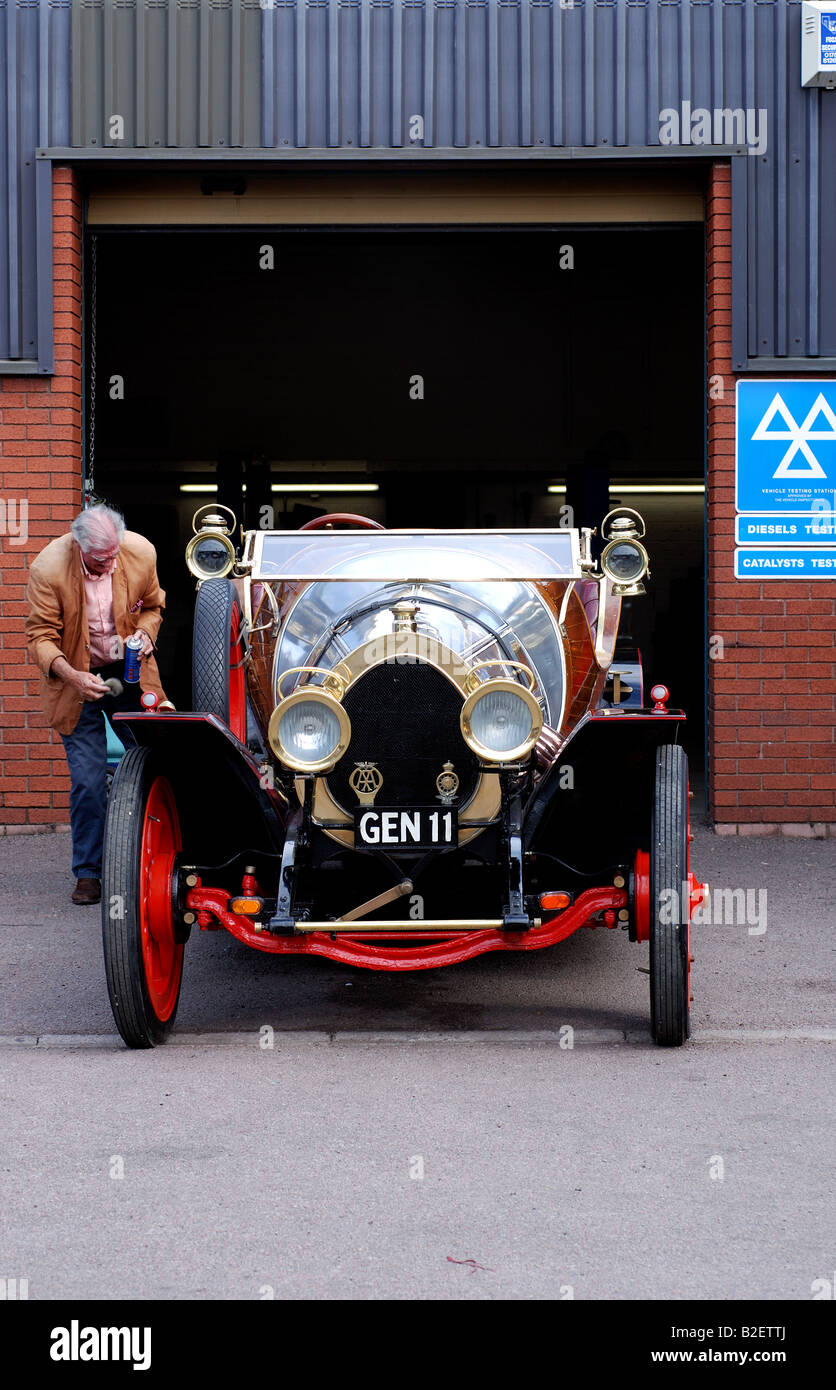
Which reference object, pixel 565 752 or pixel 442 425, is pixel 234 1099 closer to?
pixel 565 752

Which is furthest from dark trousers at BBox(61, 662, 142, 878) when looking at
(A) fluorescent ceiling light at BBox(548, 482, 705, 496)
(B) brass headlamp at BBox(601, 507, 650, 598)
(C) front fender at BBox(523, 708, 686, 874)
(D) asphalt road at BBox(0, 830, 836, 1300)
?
(A) fluorescent ceiling light at BBox(548, 482, 705, 496)

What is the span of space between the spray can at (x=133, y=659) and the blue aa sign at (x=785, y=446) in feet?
12.0

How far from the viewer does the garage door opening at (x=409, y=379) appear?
48.8 ft

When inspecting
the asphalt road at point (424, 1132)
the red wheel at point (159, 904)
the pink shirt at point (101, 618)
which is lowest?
the asphalt road at point (424, 1132)

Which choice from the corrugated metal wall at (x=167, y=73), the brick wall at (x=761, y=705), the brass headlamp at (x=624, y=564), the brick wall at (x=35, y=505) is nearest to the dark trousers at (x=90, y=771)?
Answer: the brick wall at (x=35, y=505)

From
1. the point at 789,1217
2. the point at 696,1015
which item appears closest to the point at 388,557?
the point at 696,1015

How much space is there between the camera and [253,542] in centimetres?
601

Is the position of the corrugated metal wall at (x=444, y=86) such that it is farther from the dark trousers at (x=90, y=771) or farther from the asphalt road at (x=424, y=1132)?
the asphalt road at (x=424, y=1132)

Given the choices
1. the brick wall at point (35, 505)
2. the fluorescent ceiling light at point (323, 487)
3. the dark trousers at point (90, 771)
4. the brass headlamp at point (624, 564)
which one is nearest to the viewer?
the brass headlamp at point (624, 564)

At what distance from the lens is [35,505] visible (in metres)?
8.36

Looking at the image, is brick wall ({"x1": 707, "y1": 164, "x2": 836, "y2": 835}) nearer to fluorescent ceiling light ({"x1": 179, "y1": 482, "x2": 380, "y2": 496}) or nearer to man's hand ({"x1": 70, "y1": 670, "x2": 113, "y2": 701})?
man's hand ({"x1": 70, "y1": 670, "x2": 113, "y2": 701})

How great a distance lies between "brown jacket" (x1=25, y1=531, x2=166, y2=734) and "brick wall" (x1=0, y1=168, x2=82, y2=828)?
1.65 m

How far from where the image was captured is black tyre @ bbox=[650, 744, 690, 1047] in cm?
439
